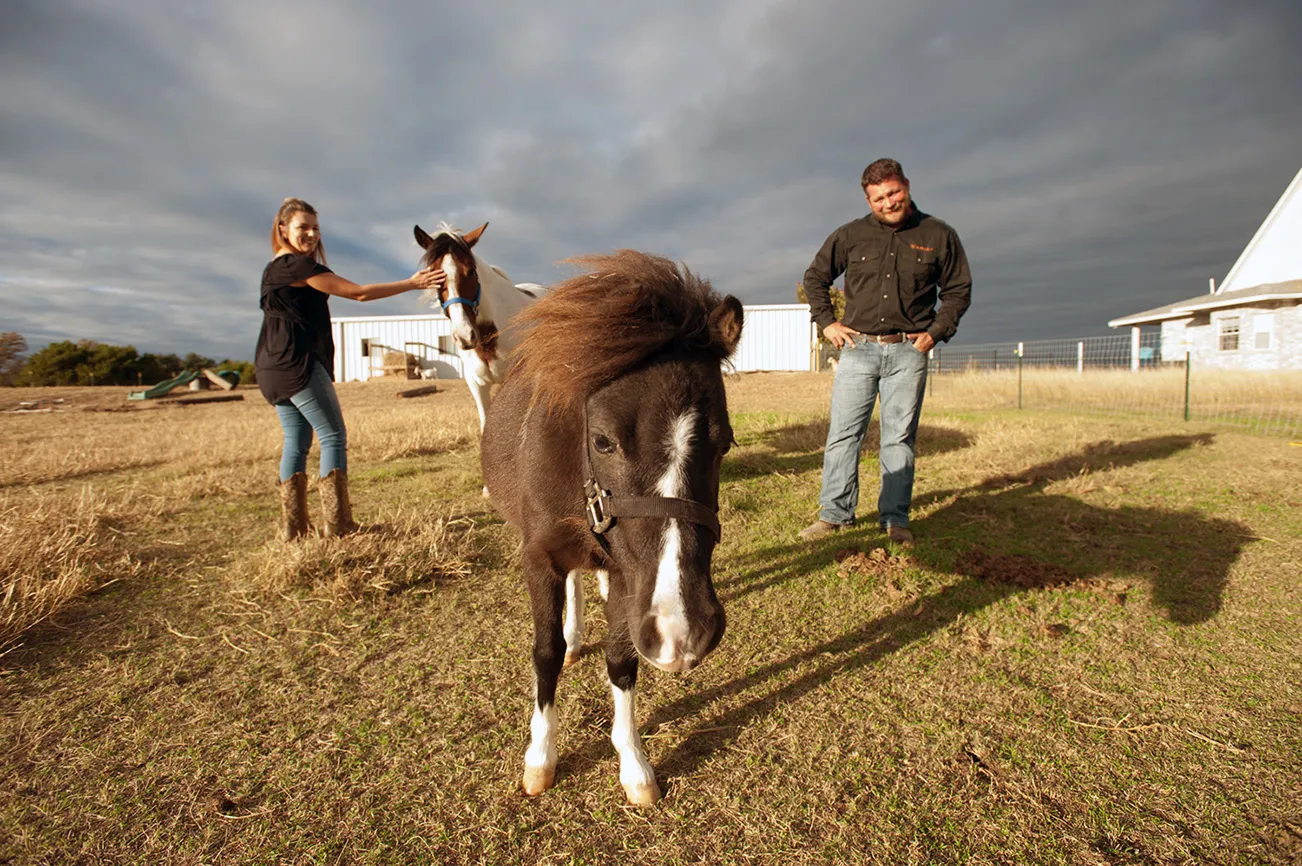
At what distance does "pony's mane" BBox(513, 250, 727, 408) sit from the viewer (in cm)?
183

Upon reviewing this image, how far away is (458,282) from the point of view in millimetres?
5090

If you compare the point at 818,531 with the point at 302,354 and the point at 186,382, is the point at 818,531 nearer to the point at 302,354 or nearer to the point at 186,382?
the point at 302,354

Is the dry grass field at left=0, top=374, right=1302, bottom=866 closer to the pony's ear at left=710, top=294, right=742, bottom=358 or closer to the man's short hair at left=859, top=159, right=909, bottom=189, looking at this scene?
the pony's ear at left=710, top=294, right=742, bottom=358

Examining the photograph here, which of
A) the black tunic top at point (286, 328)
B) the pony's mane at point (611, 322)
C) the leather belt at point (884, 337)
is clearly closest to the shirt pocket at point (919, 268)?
the leather belt at point (884, 337)

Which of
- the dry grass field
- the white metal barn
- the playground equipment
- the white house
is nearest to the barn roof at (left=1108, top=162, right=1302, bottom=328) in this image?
the white house

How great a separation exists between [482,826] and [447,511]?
3.59 m

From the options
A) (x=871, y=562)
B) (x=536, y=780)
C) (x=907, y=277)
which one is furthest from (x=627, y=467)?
(x=907, y=277)

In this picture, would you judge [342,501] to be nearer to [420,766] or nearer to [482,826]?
[420,766]

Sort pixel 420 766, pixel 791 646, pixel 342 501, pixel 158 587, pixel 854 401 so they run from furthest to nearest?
pixel 854 401, pixel 342 501, pixel 158 587, pixel 791 646, pixel 420 766

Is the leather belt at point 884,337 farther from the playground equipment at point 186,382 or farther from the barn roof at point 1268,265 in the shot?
the barn roof at point 1268,265

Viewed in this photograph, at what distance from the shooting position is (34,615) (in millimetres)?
2979

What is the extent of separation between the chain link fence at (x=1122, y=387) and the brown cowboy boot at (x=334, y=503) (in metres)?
12.7

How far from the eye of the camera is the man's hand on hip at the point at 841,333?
449 centimetres

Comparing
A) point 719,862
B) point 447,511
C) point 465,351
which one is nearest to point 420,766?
point 719,862
